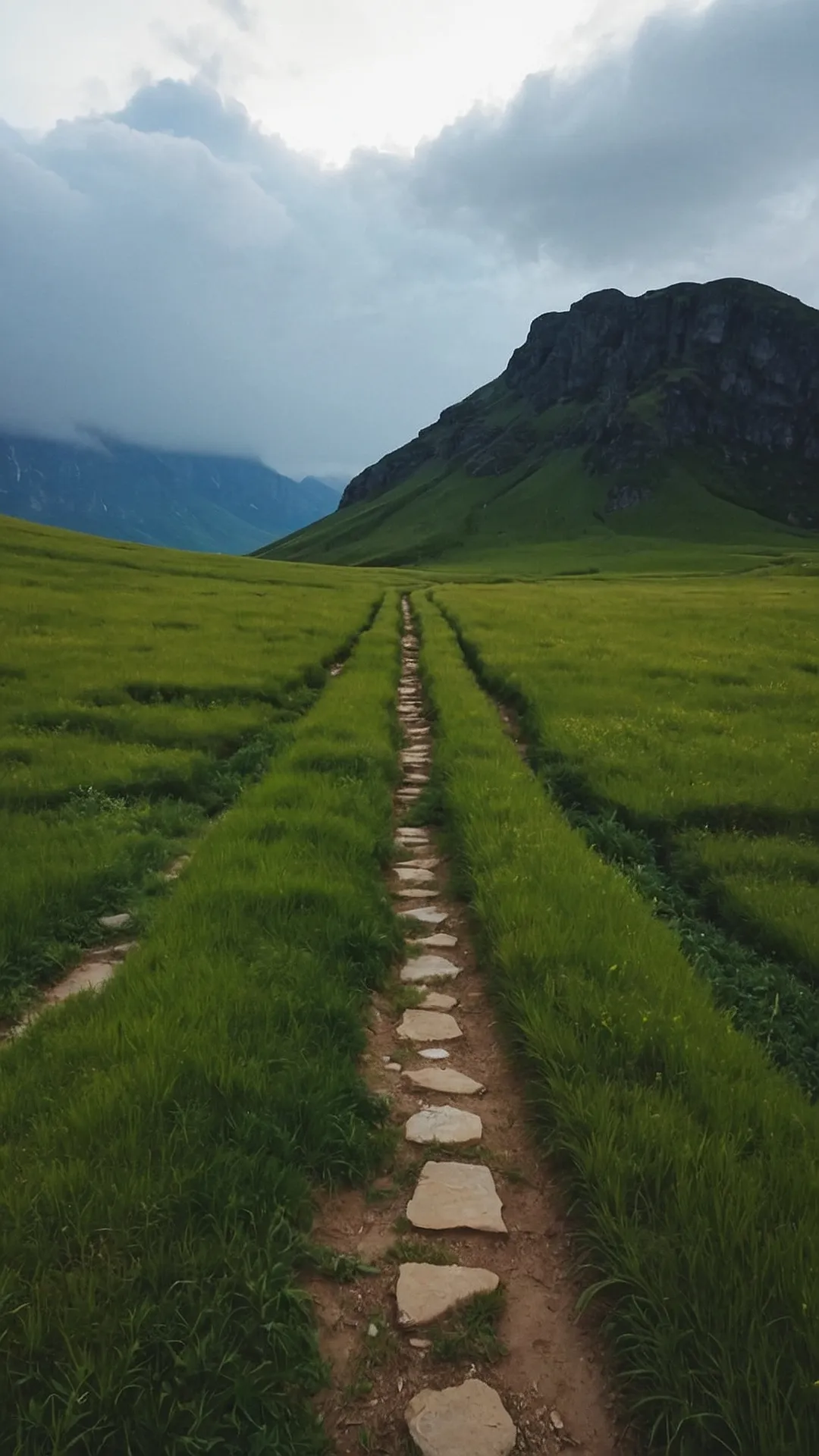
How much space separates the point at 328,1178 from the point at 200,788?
26.2 ft

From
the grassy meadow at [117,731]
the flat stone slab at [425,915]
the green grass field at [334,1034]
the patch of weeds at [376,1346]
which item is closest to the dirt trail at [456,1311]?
the patch of weeds at [376,1346]

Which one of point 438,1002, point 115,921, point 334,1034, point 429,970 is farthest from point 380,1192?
point 115,921

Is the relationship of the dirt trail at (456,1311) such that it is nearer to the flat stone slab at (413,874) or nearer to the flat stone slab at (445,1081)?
the flat stone slab at (445,1081)

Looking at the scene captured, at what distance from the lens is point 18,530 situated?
6059 centimetres

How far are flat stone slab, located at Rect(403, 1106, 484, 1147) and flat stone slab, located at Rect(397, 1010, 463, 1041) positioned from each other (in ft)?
2.74

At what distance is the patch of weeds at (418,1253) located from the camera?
3660 millimetres

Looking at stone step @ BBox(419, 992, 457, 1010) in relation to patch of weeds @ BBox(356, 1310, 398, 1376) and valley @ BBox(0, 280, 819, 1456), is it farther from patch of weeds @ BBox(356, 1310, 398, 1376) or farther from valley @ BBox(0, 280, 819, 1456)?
patch of weeds @ BBox(356, 1310, 398, 1376)

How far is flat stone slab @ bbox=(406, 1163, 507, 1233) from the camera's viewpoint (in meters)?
3.88

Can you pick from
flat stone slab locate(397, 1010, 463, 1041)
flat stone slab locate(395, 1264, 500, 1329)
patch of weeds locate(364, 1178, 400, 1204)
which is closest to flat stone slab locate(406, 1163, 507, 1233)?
patch of weeds locate(364, 1178, 400, 1204)

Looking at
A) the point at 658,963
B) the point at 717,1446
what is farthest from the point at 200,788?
the point at 717,1446

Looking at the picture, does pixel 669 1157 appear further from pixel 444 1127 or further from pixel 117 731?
pixel 117 731

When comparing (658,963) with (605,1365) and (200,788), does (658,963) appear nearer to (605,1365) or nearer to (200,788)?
(605,1365)

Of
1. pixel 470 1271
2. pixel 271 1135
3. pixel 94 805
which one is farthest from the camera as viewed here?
pixel 94 805

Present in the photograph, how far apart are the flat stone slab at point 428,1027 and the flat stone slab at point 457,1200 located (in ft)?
4.39
